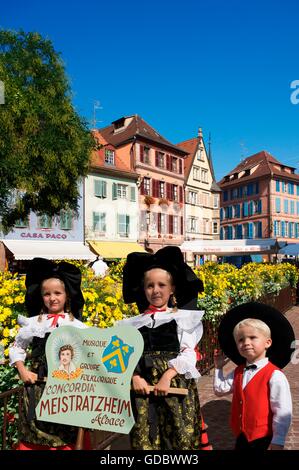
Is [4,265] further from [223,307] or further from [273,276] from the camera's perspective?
→ [223,307]

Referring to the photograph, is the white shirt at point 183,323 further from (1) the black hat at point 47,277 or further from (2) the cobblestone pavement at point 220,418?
(2) the cobblestone pavement at point 220,418

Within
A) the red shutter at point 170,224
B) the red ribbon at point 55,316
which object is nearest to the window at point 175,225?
the red shutter at point 170,224

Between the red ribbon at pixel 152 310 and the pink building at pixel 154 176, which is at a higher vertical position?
the pink building at pixel 154 176

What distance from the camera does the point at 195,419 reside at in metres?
2.72

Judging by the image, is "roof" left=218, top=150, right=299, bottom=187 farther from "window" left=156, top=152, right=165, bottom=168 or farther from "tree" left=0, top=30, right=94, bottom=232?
"tree" left=0, top=30, right=94, bottom=232

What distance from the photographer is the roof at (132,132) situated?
32213 mm

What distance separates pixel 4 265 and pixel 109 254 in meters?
6.91

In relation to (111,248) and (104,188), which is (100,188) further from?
(111,248)

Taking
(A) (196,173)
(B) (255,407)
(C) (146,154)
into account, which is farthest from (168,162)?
(B) (255,407)

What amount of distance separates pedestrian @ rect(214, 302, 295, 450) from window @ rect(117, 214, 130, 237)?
27.3m

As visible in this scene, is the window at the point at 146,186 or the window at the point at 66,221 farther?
the window at the point at 146,186

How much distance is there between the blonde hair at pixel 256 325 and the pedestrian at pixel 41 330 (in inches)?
45.7

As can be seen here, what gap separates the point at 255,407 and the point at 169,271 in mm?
1086

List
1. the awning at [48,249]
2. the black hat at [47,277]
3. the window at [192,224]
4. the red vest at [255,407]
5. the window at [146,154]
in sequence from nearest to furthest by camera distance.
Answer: the red vest at [255,407]
the black hat at [47,277]
the awning at [48,249]
the window at [146,154]
the window at [192,224]
